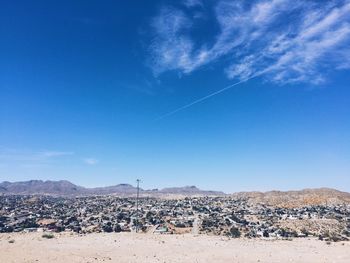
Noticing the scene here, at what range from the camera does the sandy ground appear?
40.3 m

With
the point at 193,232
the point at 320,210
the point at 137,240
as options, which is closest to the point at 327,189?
the point at 320,210

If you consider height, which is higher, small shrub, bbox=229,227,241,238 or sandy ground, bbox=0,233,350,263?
small shrub, bbox=229,227,241,238

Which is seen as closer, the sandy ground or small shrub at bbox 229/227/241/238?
the sandy ground

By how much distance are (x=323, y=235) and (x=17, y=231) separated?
47916mm

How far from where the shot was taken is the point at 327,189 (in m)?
157

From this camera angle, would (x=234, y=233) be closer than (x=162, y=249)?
No

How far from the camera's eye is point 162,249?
46.1m

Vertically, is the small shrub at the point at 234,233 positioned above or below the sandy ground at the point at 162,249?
above

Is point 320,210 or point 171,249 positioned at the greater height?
point 320,210

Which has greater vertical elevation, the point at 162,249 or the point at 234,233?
the point at 234,233

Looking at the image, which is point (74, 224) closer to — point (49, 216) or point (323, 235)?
point (49, 216)

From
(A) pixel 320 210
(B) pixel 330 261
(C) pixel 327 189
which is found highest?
(C) pixel 327 189

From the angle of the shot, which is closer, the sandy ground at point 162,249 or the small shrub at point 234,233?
the sandy ground at point 162,249

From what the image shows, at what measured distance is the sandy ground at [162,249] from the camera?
40281mm
